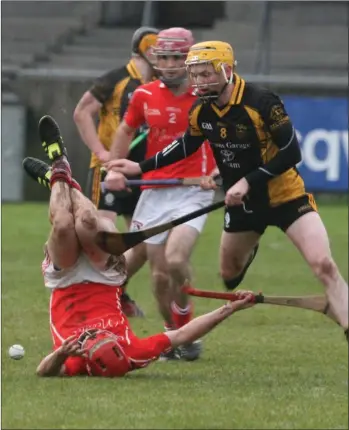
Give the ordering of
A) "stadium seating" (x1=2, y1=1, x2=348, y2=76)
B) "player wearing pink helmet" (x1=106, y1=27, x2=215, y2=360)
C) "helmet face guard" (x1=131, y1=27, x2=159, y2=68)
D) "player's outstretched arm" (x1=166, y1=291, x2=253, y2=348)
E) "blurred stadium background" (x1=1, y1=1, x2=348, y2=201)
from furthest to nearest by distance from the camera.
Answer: "stadium seating" (x1=2, y1=1, x2=348, y2=76)
"blurred stadium background" (x1=1, y1=1, x2=348, y2=201)
"helmet face guard" (x1=131, y1=27, x2=159, y2=68)
"player wearing pink helmet" (x1=106, y1=27, x2=215, y2=360)
"player's outstretched arm" (x1=166, y1=291, x2=253, y2=348)

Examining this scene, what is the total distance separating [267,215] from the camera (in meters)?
8.45

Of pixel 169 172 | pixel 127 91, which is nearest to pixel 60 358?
pixel 169 172

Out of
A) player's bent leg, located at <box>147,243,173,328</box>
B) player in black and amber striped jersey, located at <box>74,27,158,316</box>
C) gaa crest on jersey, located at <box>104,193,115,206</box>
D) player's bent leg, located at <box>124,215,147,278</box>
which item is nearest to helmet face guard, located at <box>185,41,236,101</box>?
player's bent leg, located at <box>147,243,173,328</box>

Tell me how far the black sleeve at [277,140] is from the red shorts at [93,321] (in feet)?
3.56

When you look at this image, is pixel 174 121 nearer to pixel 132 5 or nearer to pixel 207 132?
pixel 207 132

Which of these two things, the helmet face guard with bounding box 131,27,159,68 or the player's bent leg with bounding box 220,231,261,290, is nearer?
the player's bent leg with bounding box 220,231,261,290

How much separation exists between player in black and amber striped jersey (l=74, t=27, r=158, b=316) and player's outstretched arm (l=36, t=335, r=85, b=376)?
11.1 ft

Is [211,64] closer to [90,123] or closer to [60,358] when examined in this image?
[60,358]

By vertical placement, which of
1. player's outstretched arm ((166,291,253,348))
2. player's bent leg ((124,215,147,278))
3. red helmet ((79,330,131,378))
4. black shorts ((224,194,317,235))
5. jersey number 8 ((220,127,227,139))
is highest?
jersey number 8 ((220,127,227,139))

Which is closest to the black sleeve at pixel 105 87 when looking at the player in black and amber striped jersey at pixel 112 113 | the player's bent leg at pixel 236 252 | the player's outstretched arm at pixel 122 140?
the player in black and amber striped jersey at pixel 112 113

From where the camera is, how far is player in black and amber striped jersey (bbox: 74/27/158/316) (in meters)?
11.0

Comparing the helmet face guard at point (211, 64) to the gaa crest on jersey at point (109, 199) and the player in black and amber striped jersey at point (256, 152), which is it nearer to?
the player in black and amber striped jersey at point (256, 152)

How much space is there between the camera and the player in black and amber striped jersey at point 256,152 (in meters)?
8.09

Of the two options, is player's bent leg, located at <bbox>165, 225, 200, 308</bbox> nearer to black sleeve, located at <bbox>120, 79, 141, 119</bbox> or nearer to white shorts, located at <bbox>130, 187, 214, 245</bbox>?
white shorts, located at <bbox>130, 187, 214, 245</bbox>
